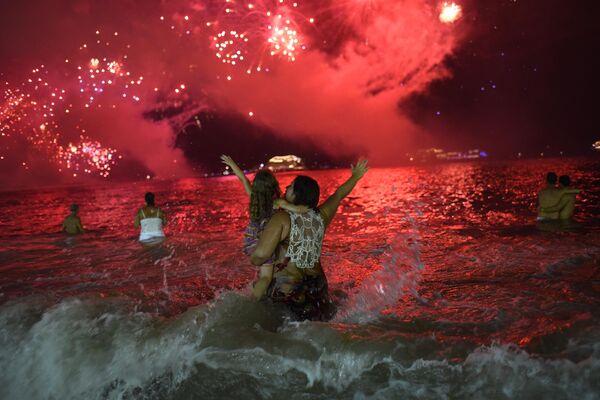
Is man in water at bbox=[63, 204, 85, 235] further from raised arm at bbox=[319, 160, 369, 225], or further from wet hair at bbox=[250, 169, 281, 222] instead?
raised arm at bbox=[319, 160, 369, 225]

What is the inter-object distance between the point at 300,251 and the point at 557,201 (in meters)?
10.9

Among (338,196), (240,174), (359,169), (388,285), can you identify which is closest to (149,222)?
(240,174)

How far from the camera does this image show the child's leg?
15.2 ft

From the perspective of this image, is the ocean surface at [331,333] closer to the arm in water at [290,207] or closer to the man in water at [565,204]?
the arm in water at [290,207]

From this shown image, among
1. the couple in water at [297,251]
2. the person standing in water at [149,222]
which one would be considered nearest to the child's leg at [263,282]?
the couple in water at [297,251]

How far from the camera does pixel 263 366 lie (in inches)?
149

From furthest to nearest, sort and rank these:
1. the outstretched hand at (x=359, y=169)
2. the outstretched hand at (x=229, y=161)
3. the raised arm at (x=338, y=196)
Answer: the outstretched hand at (x=229, y=161)
the outstretched hand at (x=359, y=169)
the raised arm at (x=338, y=196)

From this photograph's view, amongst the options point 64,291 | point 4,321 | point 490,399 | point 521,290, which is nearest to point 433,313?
point 521,290

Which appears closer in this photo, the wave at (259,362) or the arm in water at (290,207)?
the wave at (259,362)

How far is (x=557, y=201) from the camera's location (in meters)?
12.0

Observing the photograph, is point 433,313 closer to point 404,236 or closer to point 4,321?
point 4,321

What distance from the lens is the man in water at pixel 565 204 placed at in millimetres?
11977

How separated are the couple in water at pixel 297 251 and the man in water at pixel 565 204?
32.5ft

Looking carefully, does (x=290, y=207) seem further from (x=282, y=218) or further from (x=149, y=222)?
(x=149, y=222)
